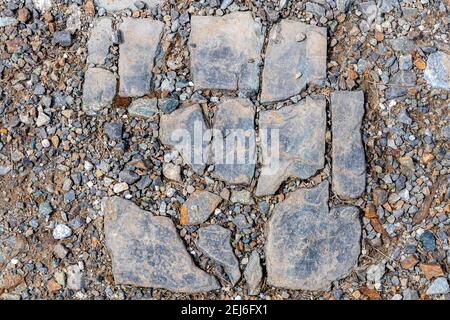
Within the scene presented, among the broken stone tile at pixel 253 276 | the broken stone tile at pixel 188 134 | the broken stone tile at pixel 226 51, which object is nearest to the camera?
the broken stone tile at pixel 253 276

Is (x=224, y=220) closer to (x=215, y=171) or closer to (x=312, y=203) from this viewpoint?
(x=215, y=171)

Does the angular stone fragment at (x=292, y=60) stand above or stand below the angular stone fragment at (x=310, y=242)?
above

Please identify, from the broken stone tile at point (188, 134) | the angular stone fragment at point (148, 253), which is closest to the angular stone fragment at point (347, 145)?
the broken stone tile at point (188, 134)

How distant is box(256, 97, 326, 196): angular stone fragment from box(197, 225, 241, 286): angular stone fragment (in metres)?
0.31

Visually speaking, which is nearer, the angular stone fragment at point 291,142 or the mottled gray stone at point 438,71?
the angular stone fragment at point 291,142

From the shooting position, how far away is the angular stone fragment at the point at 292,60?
3.46m

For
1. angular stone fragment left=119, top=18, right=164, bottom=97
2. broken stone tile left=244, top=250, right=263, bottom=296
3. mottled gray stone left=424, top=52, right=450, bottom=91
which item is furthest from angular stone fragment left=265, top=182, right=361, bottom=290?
angular stone fragment left=119, top=18, right=164, bottom=97

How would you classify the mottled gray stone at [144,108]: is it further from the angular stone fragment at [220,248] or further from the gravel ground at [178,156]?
the angular stone fragment at [220,248]

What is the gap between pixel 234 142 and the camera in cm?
339

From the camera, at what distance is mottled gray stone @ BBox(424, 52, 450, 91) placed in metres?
3.45

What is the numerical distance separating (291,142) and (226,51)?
0.68 metres

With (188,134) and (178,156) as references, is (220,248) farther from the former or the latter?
(188,134)

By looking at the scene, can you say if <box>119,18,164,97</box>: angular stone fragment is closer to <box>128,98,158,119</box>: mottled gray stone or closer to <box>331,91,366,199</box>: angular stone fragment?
<box>128,98,158,119</box>: mottled gray stone

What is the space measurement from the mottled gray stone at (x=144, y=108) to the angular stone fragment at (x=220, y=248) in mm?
743
